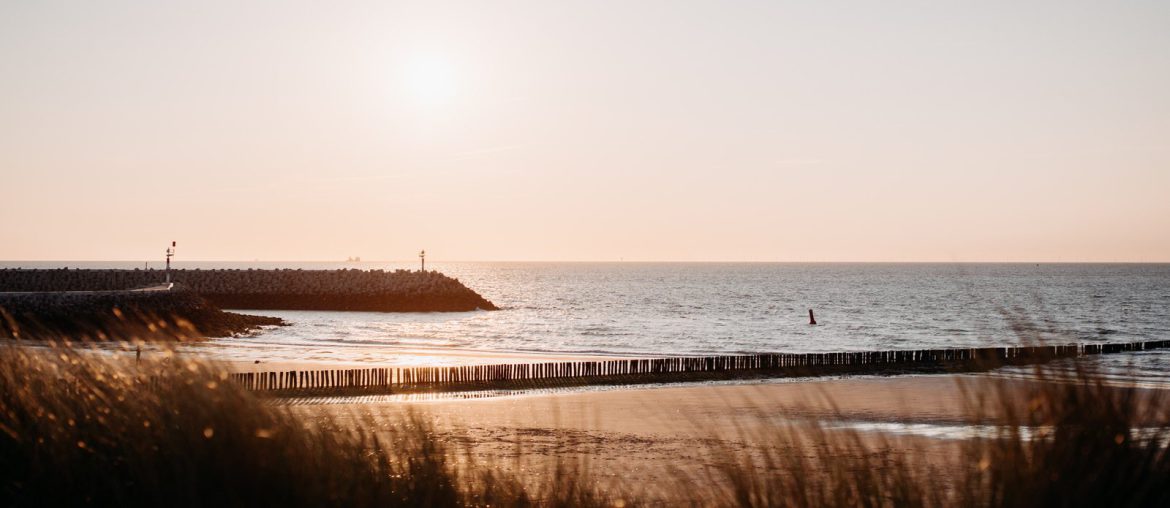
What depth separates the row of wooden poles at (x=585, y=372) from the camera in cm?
3258

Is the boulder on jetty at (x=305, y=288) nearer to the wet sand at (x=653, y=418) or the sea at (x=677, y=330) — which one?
the sea at (x=677, y=330)

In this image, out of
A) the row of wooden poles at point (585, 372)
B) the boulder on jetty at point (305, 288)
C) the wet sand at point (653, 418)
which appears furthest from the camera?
Answer: the boulder on jetty at point (305, 288)

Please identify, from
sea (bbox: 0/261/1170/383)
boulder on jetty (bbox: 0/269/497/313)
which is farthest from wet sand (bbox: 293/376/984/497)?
boulder on jetty (bbox: 0/269/497/313)

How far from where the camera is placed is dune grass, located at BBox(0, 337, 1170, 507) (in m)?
5.45

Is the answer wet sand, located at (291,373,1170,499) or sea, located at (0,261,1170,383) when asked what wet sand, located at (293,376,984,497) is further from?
sea, located at (0,261,1170,383)

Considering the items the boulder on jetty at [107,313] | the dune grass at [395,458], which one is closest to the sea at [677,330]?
the boulder on jetty at [107,313]

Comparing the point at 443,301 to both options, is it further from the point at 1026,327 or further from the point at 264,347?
the point at 1026,327

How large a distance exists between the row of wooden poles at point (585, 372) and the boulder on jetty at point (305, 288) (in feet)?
196

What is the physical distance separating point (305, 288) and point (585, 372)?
6790 centimetres

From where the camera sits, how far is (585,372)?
36.7m

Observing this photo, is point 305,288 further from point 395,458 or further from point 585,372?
point 395,458

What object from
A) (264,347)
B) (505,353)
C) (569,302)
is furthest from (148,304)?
(569,302)

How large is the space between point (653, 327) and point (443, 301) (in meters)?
28.5

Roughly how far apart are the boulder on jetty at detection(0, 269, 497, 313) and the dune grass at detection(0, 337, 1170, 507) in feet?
281
